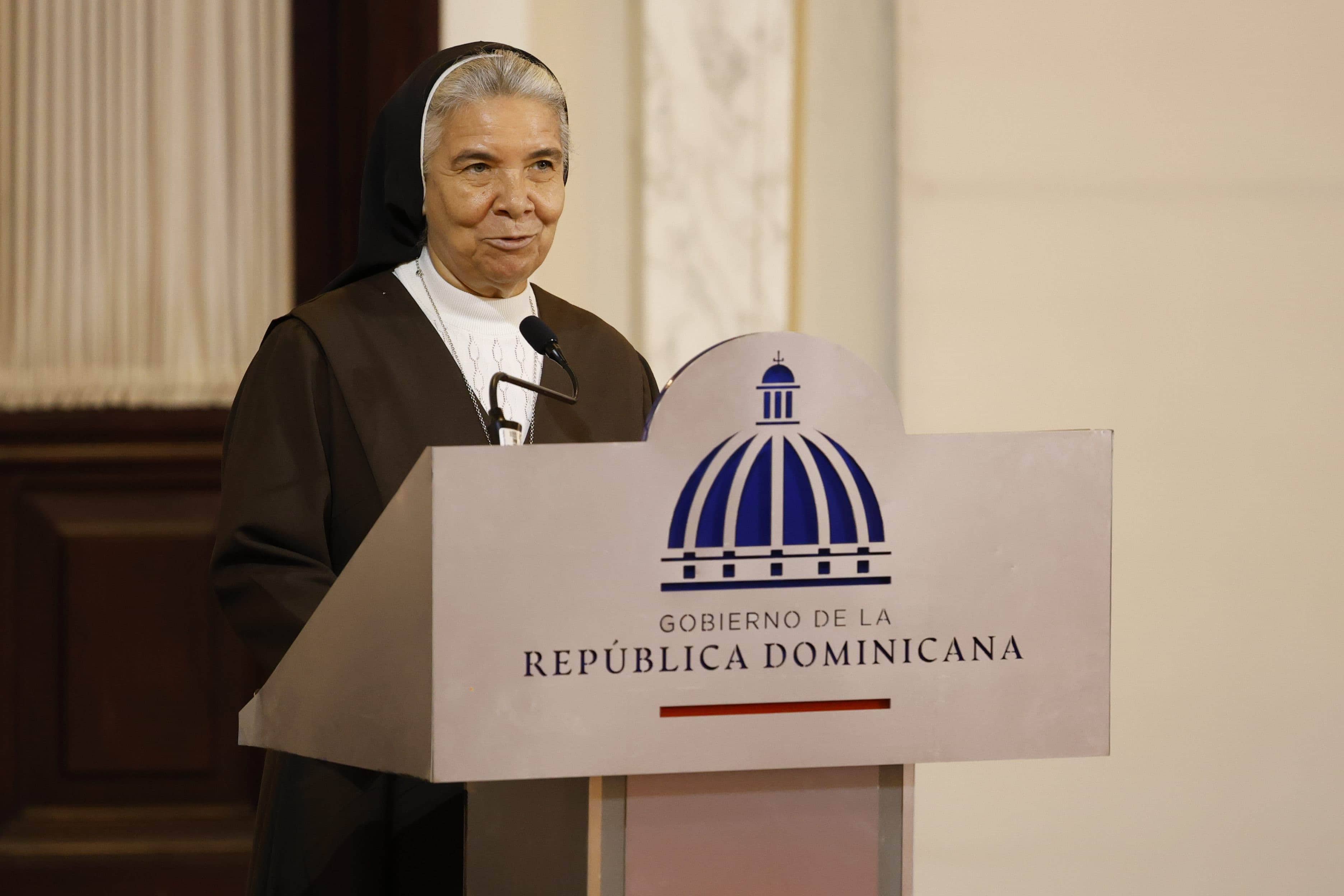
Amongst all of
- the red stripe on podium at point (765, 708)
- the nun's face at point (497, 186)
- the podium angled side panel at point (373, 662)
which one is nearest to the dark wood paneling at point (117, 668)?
the nun's face at point (497, 186)

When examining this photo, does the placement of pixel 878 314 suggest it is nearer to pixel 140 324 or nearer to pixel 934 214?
pixel 934 214

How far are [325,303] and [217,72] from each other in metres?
1.86

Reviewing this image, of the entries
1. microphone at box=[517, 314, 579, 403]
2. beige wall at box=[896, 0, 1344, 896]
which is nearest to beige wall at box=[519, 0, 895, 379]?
beige wall at box=[896, 0, 1344, 896]

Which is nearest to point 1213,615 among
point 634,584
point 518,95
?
point 518,95

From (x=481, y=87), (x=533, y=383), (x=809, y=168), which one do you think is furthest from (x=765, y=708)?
(x=809, y=168)

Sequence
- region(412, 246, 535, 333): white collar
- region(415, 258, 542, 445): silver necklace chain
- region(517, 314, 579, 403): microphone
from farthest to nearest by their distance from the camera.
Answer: region(412, 246, 535, 333): white collar < region(415, 258, 542, 445): silver necklace chain < region(517, 314, 579, 403): microphone

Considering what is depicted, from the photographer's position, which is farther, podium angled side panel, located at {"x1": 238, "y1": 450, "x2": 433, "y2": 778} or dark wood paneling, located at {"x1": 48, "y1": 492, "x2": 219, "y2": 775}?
dark wood paneling, located at {"x1": 48, "y1": 492, "x2": 219, "y2": 775}

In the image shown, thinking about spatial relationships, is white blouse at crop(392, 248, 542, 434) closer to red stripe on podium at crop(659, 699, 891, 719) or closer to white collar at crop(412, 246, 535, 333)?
white collar at crop(412, 246, 535, 333)

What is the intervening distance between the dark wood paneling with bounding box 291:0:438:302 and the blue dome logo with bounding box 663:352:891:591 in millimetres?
2468

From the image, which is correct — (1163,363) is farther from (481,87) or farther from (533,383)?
(533,383)

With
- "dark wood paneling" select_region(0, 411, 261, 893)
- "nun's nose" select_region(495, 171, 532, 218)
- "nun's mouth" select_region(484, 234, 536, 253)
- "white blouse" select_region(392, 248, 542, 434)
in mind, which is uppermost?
"nun's nose" select_region(495, 171, 532, 218)

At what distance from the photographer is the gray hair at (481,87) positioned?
1.86m

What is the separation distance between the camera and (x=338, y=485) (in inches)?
70.9

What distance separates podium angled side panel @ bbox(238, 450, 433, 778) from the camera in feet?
3.59
